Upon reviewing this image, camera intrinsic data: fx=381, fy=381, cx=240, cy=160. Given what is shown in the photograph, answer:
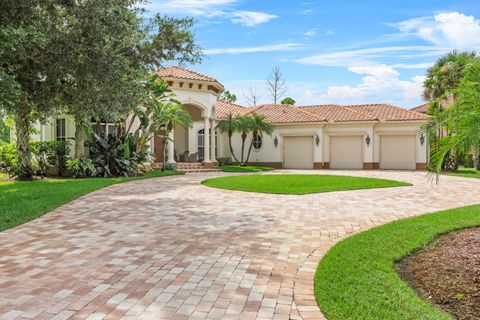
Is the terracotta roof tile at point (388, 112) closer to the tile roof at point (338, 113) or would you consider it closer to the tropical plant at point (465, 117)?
the tile roof at point (338, 113)

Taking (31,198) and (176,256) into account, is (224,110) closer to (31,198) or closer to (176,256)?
(31,198)

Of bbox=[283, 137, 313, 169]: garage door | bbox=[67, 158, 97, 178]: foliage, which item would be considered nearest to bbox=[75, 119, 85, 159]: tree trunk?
bbox=[67, 158, 97, 178]: foliage

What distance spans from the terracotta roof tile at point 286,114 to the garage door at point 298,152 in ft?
4.78

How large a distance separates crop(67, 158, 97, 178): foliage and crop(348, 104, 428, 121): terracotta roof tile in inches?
797

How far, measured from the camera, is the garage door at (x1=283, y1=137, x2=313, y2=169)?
29188 millimetres

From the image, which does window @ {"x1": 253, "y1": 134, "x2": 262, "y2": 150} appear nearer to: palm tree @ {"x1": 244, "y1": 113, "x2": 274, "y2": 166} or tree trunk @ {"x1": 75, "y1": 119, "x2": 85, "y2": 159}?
palm tree @ {"x1": 244, "y1": 113, "x2": 274, "y2": 166}

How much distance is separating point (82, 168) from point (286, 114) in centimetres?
1749

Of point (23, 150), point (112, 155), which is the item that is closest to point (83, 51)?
point (23, 150)

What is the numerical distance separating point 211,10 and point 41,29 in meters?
4.80

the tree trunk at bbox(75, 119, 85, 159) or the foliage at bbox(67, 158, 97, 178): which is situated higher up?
the tree trunk at bbox(75, 119, 85, 159)

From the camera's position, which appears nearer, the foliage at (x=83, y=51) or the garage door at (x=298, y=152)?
the foliage at (x=83, y=51)

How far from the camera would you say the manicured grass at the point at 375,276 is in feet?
12.1

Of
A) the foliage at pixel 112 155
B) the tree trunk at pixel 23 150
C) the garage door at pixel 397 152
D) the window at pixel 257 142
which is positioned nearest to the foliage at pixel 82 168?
the foliage at pixel 112 155

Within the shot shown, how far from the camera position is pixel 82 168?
1792 centimetres
